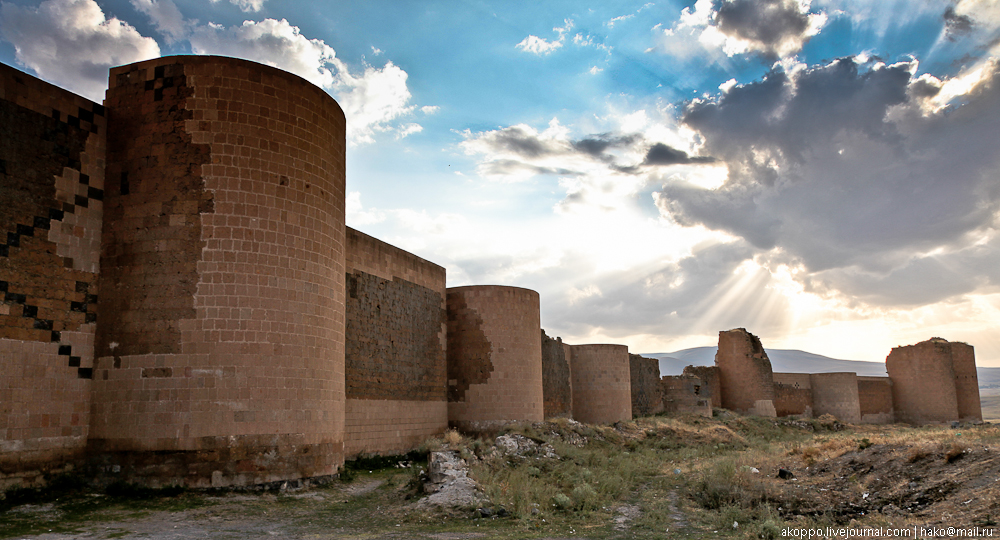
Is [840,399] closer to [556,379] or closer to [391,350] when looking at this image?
[556,379]

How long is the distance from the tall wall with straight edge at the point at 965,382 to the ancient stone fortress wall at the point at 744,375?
11.8 metres

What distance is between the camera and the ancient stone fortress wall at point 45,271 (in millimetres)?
10391

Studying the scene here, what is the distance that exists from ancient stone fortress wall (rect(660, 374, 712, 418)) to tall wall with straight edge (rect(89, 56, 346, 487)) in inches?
920

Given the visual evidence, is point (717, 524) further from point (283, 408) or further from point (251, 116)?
point (251, 116)

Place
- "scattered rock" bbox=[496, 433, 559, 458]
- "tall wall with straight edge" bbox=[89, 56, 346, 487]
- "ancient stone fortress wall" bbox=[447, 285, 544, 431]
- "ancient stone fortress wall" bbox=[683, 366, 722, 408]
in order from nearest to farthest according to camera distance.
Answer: "tall wall with straight edge" bbox=[89, 56, 346, 487], "scattered rock" bbox=[496, 433, 559, 458], "ancient stone fortress wall" bbox=[447, 285, 544, 431], "ancient stone fortress wall" bbox=[683, 366, 722, 408]

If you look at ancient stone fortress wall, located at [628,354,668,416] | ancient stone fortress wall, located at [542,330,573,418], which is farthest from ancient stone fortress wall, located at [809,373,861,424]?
ancient stone fortress wall, located at [542,330,573,418]

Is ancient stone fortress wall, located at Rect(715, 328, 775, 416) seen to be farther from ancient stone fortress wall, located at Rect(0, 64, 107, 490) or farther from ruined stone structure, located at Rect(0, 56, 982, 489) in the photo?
ancient stone fortress wall, located at Rect(0, 64, 107, 490)

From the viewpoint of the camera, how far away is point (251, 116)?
1228cm

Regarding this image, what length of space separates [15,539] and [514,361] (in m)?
14.9

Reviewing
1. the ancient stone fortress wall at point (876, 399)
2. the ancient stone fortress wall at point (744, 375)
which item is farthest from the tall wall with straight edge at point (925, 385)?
the ancient stone fortress wall at point (744, 375)

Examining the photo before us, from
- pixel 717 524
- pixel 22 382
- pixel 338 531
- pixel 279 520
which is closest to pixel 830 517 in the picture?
pixel 717 524

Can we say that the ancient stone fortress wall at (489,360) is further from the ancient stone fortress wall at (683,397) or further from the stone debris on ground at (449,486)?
the ancient stone fortress wall at (683,397)

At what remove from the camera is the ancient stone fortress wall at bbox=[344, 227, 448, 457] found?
55.2 ft

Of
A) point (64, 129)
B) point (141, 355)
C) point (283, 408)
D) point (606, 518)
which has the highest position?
point (64, 129)
